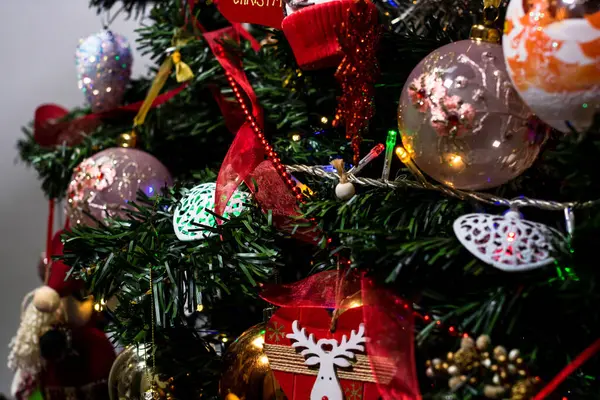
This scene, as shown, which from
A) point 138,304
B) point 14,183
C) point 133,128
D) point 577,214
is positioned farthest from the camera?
point 14,183

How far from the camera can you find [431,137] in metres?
0.55

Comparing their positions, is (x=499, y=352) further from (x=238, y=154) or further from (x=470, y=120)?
(x=238, y=154)

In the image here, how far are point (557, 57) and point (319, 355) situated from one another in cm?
29

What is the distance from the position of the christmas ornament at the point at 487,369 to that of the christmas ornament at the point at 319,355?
0.09m

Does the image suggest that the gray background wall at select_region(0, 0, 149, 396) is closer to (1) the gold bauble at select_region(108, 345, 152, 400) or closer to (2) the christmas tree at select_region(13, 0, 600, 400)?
(2) the christmas tree at select_region(13, 0, 600, 400)

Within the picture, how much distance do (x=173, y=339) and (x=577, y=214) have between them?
1.28 ft

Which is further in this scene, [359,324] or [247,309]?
[247,309]

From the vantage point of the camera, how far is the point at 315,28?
2.04 feet

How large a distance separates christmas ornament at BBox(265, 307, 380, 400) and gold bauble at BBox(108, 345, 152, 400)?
0.16 meters

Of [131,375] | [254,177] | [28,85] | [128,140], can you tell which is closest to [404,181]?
[254,177]

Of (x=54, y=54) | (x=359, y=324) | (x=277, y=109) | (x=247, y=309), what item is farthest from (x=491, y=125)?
(x=54, y=54)

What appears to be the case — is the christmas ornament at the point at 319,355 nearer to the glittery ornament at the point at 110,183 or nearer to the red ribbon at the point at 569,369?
the red ribbon at the point at 569,369

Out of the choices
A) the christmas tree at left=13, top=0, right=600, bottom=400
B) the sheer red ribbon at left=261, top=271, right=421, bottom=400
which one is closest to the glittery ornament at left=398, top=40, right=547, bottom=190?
the christmas tree at left=13, top=0, right=600, bottom=400

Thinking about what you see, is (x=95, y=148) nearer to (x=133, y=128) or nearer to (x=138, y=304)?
(x=133, y=128)
